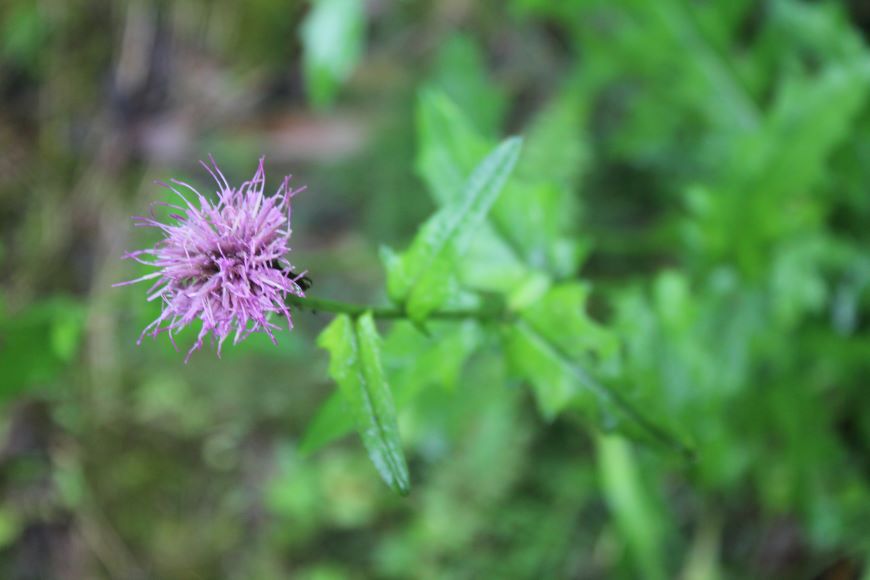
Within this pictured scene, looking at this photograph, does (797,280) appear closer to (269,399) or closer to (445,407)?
(445,407)

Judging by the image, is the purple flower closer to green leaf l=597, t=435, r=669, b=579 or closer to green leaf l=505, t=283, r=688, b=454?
green leaf l=505, t=283, r=688, b=454

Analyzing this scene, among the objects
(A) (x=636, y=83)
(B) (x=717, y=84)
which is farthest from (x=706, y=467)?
(A) (x=636, y=83)

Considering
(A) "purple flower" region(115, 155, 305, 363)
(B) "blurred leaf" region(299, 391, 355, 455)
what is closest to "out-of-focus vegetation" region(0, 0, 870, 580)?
(B) "blurred leaf" region(299, 391, 355, 455)

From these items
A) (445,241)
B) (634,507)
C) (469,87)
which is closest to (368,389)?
(445,241)

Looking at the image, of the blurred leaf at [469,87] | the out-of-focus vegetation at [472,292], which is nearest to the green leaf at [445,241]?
the out-of-focus vegetation at [472,292]

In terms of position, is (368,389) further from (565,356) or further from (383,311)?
(565,356)

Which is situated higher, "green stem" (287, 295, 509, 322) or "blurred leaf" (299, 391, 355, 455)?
"green stem" (287, 295, 509, 322)
